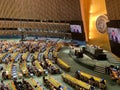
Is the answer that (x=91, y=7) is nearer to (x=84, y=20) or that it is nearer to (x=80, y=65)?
(x=84, y=20)

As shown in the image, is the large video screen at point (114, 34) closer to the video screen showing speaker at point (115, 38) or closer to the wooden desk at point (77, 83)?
the video screen showing speaker at point (115, 38)

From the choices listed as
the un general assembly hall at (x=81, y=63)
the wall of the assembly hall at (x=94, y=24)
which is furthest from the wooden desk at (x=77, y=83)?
the wall of the assembly hall at (x=94, y=24)

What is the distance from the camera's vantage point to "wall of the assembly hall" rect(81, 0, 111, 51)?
34062 millimetres

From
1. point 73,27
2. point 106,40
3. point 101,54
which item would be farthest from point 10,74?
point 73,27

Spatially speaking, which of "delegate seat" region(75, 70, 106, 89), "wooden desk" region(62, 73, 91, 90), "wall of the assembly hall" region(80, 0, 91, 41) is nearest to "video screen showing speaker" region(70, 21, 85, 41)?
"wall of the assembly hall" region(80, 0, 91, 41)

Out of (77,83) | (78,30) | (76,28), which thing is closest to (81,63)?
(77,83)

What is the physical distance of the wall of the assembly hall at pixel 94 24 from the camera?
112 feet

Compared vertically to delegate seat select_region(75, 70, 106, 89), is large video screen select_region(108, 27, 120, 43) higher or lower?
higher

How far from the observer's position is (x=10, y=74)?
22047mm

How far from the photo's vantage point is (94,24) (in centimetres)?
3762

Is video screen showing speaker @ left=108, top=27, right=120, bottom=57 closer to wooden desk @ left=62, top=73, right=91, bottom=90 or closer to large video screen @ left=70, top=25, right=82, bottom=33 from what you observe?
wooden desk @ left=62, top=73, right=91, bottom=90

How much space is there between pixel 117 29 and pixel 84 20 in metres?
15.9

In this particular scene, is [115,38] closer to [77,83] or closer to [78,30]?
[77,83]

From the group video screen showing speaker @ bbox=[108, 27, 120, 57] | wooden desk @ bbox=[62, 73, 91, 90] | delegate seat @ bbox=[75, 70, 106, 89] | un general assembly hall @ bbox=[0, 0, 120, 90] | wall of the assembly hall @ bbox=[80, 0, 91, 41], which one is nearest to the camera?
wooden desk @ bbox=[62, 73, 91, 90]
